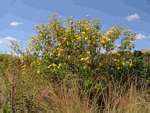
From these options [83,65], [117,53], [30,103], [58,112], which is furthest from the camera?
[117,53]

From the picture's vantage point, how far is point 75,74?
10570 millimetres

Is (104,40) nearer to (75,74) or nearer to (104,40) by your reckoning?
(104,40)

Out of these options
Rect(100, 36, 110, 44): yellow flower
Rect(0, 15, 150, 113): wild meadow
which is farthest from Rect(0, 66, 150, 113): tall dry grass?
Rect(100, 36, 110, 44): yellow flower

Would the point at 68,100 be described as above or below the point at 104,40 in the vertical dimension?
Result: below

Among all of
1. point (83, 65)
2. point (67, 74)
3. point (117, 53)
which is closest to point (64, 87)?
point (67, 74)

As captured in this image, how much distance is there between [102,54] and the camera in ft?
39.1

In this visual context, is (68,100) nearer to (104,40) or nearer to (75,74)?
(75,74)

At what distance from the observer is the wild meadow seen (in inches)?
324

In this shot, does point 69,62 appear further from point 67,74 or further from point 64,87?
point 64,87

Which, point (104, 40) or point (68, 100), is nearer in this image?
point (68, 100)

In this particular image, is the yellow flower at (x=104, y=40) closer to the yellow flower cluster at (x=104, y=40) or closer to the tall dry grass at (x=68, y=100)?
the yellow flower cluster at (x=104, y=40)

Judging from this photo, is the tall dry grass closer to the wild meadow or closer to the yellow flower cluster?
the wild meadow

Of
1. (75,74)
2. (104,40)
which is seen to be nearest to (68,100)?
(75,74)

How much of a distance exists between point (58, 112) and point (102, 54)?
4.28m
